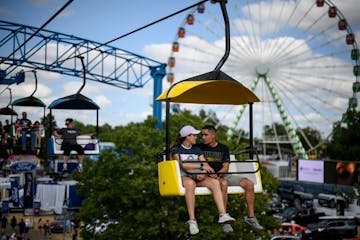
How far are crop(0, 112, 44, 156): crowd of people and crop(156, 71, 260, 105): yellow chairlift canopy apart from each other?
8.90 m

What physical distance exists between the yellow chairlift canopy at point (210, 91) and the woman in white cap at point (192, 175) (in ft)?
1.84

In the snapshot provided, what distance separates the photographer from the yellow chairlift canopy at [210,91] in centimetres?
545

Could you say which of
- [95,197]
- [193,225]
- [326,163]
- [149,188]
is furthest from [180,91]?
[326,163]

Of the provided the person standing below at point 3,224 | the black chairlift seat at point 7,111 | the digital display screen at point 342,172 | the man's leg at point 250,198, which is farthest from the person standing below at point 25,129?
the digital display screen at point 342,172

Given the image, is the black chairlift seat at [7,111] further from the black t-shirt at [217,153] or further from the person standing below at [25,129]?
the black t-shirt at [217,153]

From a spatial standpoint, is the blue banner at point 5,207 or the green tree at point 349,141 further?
the green tree at point 349,141

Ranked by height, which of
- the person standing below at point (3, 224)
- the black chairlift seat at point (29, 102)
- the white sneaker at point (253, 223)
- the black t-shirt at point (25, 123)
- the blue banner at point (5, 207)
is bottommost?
the person standing below at point (3, 224)

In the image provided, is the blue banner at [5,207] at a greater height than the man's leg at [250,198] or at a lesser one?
lesser

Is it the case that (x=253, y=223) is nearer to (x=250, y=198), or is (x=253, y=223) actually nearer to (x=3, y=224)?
(x=250, y=198)

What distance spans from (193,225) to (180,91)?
153 cm

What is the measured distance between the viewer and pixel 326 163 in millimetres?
39312

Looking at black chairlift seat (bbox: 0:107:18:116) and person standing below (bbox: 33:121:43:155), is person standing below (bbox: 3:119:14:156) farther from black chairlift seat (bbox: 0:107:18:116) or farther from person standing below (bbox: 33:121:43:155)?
person standing below (bbox: 33:121:43:155)

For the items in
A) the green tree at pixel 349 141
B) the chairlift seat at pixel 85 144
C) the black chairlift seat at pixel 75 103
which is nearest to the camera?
the black chairlift seat at pixel 75 103

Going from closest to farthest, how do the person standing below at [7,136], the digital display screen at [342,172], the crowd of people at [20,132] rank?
the person standing below at [7,136]
the crowd of people at [20,132]
the digital display screen at [342,172]
